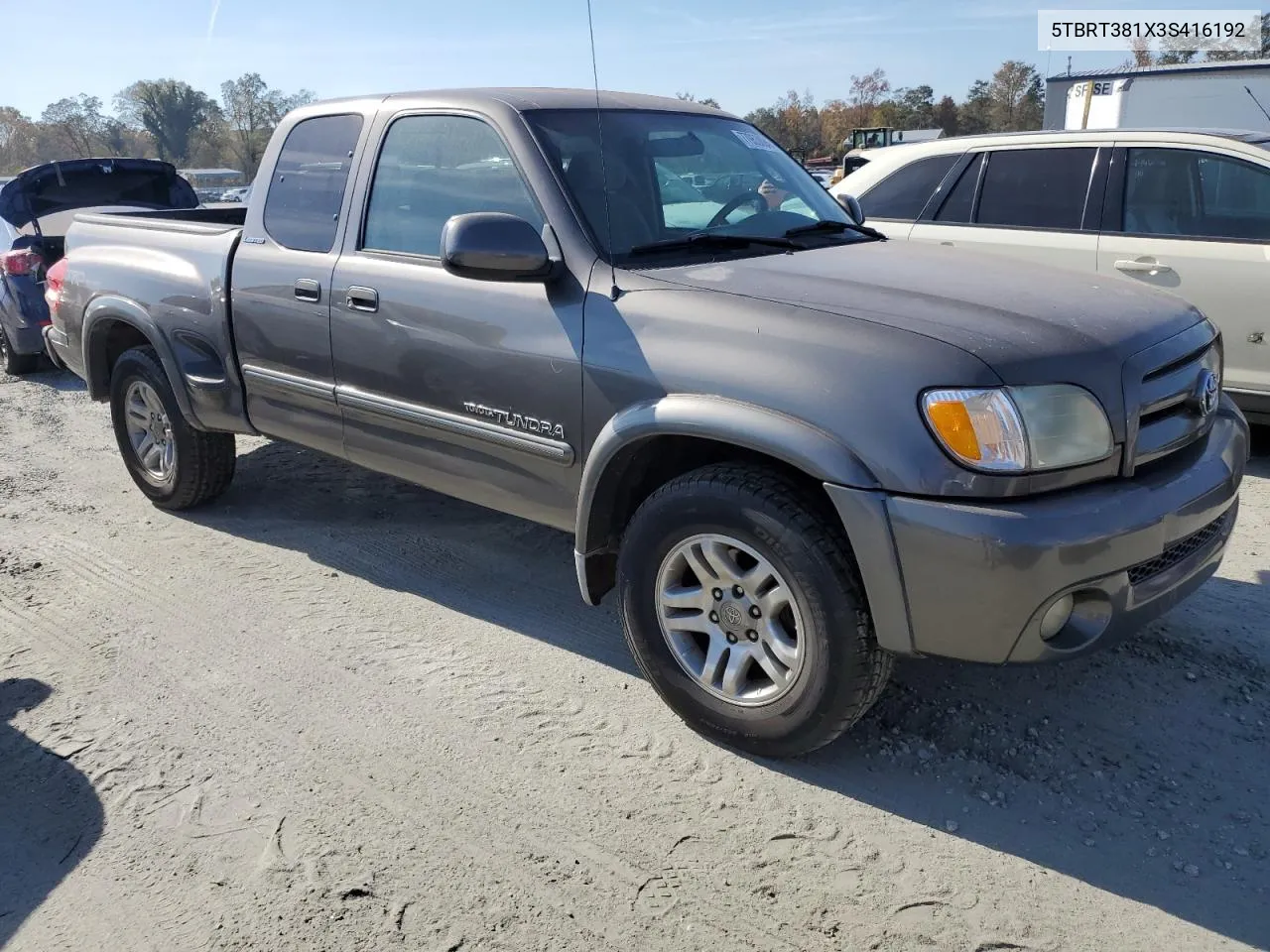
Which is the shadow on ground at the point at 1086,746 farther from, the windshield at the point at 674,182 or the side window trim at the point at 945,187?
the side window trim at the point at 945,187

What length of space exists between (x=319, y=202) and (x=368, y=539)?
159 cm

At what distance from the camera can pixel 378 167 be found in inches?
155

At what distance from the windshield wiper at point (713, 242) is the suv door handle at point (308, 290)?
1408 mm

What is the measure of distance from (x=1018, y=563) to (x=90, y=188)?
29.4ft

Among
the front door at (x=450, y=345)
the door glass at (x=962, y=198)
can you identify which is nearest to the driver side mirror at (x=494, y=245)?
the front door at (x=450, y=345)

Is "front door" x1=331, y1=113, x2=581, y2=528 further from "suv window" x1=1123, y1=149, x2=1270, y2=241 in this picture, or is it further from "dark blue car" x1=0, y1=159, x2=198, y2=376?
"dark blue car" x1=0, y1=159, x2=198, y2=376

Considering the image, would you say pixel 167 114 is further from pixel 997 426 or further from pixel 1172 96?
pixel 997 426

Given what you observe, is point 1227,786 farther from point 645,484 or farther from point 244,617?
point 244,617

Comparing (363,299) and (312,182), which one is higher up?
(312,182)

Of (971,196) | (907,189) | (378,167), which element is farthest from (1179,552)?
(907,189)

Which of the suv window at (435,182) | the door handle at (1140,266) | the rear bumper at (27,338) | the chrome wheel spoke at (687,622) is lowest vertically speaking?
the chrome wheel spoke at (687,622)

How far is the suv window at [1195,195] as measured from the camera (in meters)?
5.33

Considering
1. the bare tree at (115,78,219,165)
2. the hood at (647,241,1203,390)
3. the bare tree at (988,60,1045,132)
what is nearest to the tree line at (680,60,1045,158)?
the bare tree at (988,60,1045,132)

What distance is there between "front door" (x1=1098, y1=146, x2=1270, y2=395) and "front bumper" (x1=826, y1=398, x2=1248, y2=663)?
3080 mm
